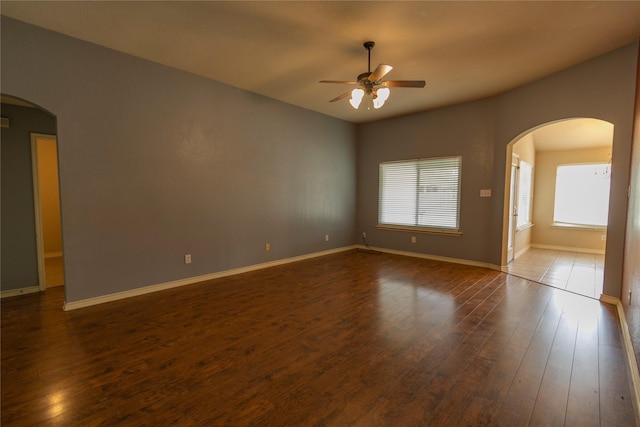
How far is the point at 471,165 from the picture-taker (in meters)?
5.40

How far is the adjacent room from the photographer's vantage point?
79.3 inches

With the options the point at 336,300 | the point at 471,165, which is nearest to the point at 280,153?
the point at 336,300

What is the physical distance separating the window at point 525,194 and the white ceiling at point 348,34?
2987 mm

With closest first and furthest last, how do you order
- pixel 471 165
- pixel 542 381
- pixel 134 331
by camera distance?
pixel 542 381, pixel 134 331, pixel 471 165

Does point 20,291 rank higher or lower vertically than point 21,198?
lower

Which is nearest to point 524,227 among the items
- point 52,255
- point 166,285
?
point 166,285

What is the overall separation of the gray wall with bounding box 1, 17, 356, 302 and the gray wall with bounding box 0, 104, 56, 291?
18 centimetres

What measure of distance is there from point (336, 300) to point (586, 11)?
3.83m

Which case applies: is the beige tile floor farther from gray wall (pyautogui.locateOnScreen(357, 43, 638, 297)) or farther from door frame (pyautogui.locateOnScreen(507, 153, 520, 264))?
gray wall (pyautogui.locateOnScreen(357, 43, 638, 297))

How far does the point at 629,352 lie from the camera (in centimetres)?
235

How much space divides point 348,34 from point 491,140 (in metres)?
3.51

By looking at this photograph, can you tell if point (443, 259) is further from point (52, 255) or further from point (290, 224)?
point (52, 255)

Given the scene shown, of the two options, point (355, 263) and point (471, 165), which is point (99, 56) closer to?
point (355, 263)

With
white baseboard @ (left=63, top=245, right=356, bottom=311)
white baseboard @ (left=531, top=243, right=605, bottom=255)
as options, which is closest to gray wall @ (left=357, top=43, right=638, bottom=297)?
white baseboard @ (left=63, top=245, right=356, bottom=311)
